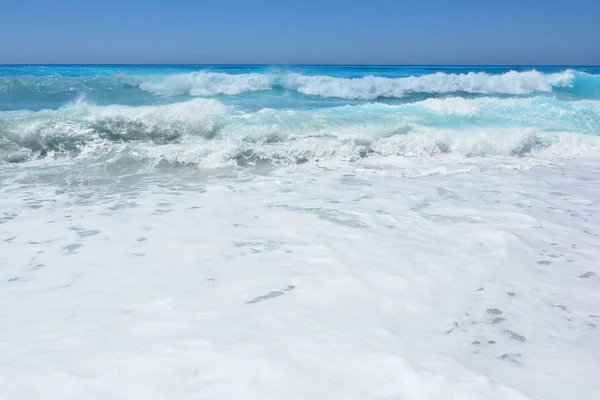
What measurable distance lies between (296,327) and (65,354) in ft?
4.13

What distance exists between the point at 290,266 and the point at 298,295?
19.2 inches

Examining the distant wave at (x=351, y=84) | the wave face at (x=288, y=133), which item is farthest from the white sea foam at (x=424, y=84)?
the wave face at (x=288, y=133)

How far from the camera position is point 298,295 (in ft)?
10.8

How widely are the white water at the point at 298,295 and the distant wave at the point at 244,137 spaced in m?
2.41

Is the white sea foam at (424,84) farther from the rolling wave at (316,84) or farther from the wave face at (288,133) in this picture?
the wave face at (288,133)

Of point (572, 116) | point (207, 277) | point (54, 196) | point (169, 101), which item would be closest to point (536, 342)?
point (207, 277)

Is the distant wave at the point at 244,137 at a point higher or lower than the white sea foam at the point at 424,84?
lower

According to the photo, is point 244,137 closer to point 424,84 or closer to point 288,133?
point 288,133

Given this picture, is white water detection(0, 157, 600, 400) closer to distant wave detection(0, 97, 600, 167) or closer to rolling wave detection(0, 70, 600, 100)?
distant wave detection(0, 97, 600, 167)

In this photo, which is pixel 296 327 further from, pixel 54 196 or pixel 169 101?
pixel 169 101

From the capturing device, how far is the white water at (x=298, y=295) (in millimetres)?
2406

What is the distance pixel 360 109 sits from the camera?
42.2 ft

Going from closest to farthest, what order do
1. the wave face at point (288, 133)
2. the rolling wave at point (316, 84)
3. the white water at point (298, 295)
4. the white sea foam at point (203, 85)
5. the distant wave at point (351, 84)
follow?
the white water at point (298, 295) → the wave face at point (288, 133) → the rolling wave at point (316, 84) → the white sea foam at point (203, 85) → the distant wave at point (351, 84)

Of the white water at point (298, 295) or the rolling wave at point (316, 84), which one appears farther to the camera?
the rolling wave at point (316, 84)
